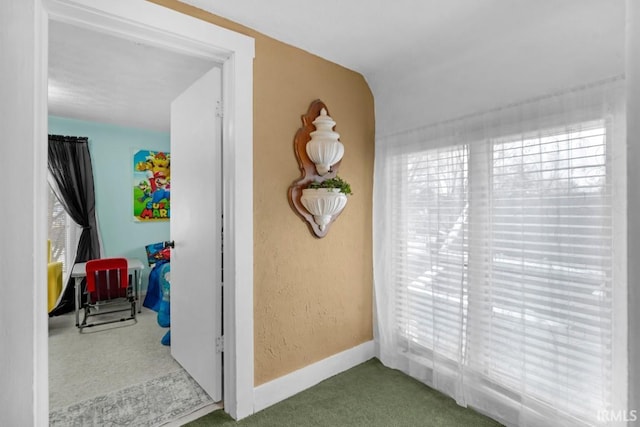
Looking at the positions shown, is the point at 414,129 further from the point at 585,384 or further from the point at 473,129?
the point at 585,384

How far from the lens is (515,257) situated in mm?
1808

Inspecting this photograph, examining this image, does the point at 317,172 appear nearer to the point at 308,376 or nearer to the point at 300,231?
the point at 300,231

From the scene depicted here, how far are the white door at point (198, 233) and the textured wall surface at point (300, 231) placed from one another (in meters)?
0.25

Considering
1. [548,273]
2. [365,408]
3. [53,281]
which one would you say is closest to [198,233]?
[365,408]

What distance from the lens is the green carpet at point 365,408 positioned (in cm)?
185

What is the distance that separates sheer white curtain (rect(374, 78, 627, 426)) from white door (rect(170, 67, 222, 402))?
1256 millimetres

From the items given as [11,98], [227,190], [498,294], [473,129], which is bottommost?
[498,294]

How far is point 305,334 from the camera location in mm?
2223

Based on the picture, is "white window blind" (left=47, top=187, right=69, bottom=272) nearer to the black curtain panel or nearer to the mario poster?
the black curtain panel

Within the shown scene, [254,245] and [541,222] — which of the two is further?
[254,245]

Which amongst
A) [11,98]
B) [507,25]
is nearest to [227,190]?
[11,98]

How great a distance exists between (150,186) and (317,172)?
3254 millimetres

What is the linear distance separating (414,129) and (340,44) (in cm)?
77

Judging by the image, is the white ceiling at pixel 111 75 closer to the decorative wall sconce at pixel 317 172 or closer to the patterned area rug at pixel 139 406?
the decorative wall sconce at pixel 317 172
